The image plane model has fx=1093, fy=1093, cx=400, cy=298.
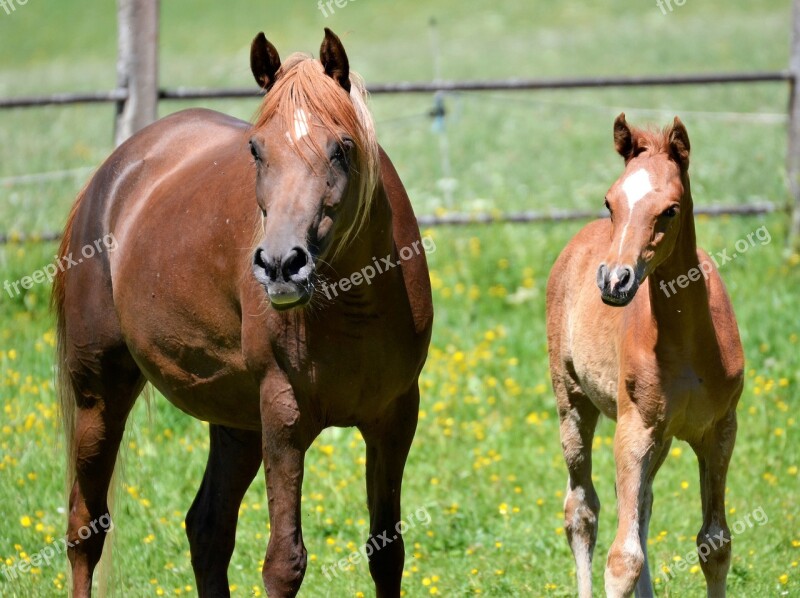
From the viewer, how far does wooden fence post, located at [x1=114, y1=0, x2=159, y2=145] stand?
7.44 meters

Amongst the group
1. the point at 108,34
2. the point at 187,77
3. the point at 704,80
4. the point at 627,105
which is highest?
the point at 108,34

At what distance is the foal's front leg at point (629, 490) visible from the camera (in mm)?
3652

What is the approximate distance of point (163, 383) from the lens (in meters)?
4.13

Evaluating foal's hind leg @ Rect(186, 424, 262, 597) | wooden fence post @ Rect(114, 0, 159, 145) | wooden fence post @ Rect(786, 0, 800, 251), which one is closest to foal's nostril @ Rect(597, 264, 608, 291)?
foal's hind leg @ Rect(186, 424, 262, 597)

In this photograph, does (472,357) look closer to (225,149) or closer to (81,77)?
(225,149)

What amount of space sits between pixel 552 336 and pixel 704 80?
164 inches

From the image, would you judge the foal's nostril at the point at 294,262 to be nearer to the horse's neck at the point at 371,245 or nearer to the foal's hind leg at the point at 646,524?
the horse's neck at the point at 371,245

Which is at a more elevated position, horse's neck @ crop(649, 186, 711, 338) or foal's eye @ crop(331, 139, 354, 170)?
foal's eye @ crop(331, 139, 354, 170)

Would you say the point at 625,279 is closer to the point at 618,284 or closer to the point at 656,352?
the point at 618,284

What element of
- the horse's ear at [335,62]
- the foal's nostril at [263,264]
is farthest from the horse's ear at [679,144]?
the foal's nostril at [263,264]

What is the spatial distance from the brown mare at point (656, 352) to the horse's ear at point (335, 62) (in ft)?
3.05

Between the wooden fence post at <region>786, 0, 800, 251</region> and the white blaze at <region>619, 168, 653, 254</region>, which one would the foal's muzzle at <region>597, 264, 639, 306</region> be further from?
the wooden fence post at <region>786, 0, 800, 251</region>

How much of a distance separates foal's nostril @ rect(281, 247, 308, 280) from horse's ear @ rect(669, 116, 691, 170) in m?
1.35

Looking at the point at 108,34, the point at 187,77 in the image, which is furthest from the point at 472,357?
the point at 108,34
